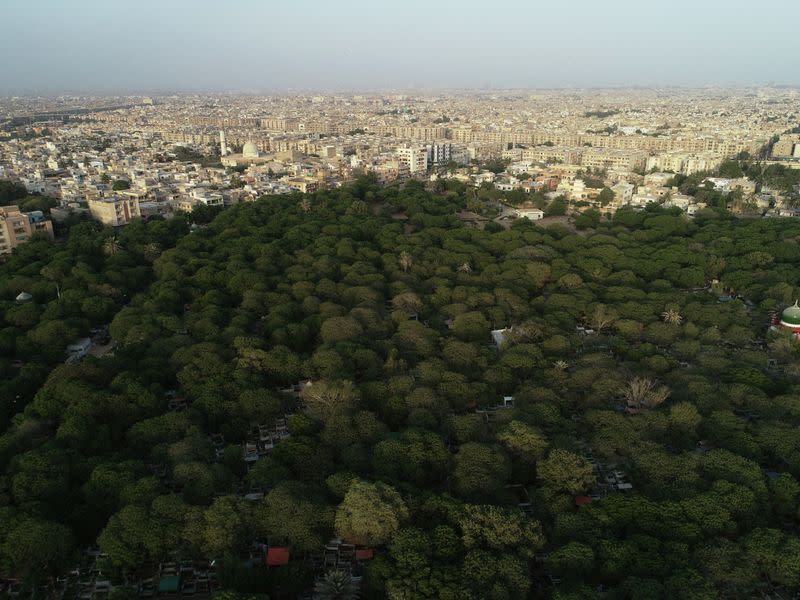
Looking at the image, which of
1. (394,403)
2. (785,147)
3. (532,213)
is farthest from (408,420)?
(785,147)

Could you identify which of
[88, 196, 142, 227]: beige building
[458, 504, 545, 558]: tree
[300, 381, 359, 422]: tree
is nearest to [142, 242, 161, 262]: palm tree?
[88, 196, 142, 227]: beige building

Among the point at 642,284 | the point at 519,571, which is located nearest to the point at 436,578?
the point at 519,571

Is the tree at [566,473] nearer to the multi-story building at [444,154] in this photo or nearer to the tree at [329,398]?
the tree at [329,398]

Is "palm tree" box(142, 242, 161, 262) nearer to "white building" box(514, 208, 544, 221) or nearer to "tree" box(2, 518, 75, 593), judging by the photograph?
"tree" box(2, 518, 75, 593)

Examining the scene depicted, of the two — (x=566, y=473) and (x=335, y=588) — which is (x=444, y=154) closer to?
(x=566, y=473)

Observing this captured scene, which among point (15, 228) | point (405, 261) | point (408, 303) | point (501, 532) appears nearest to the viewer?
point (501, 532)
